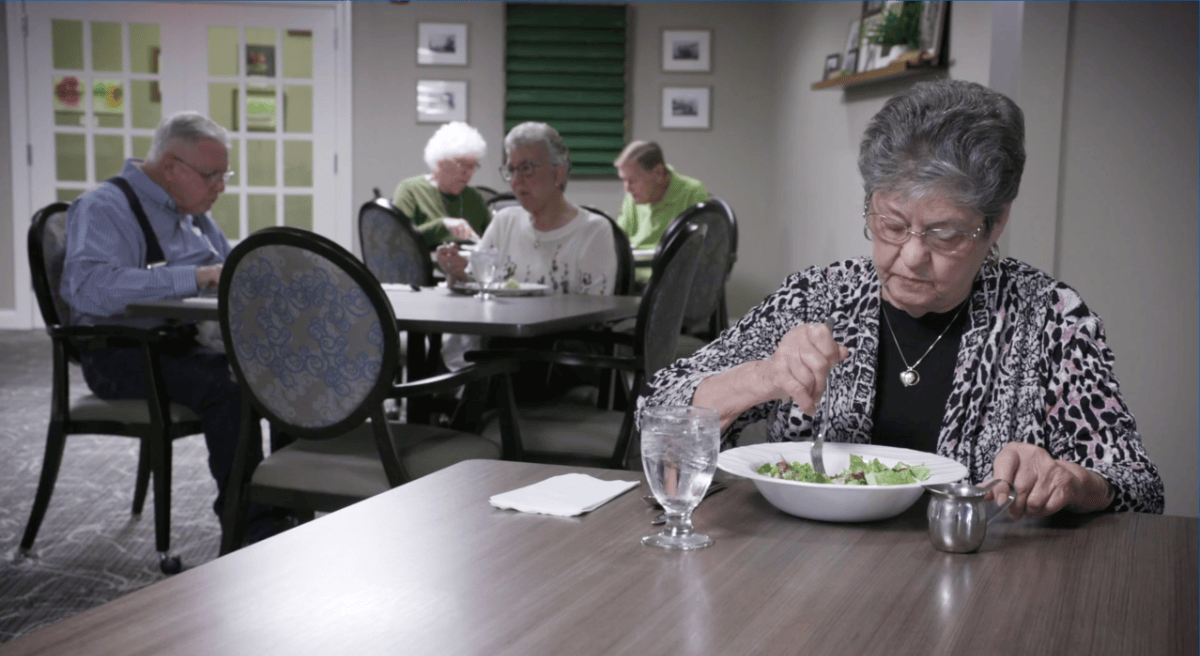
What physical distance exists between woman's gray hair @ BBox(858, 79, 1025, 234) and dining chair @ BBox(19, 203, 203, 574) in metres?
2.03

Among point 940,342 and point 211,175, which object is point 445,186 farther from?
point 940,342

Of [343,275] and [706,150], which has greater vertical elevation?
[706,150]

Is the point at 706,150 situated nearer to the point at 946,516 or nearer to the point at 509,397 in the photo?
the point at 509,397

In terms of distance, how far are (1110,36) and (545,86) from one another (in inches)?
195

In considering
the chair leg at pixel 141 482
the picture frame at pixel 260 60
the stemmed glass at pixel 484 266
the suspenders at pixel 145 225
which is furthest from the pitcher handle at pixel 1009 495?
the picture frame at pixel 260 60

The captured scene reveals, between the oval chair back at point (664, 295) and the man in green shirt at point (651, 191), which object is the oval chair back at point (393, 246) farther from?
the man in green shirt at point (651, 191)

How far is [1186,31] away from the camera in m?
2.86

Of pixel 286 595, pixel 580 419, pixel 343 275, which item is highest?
pixel 343 275

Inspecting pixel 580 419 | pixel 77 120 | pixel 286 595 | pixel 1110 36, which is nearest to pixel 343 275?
pixel 580 419

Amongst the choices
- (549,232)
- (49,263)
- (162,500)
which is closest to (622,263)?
(549,232)

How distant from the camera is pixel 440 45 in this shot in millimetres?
7398

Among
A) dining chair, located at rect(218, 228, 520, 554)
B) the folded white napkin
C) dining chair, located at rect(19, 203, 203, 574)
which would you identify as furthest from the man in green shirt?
the folded white napkin

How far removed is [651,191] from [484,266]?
2.74 meters

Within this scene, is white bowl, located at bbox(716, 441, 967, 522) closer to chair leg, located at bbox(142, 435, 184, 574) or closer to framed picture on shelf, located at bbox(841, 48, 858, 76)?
chair leg, located at bbox(142, 435, 184, 574)
